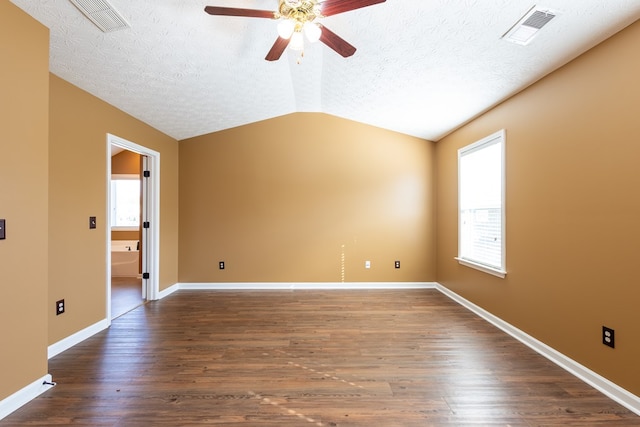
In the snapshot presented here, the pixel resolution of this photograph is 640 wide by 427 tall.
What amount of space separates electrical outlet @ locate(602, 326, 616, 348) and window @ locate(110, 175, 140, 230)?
7.65 m

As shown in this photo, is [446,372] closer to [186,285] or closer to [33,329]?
[33,329]

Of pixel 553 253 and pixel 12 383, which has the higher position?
pixel 553 253

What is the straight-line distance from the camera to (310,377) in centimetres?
215

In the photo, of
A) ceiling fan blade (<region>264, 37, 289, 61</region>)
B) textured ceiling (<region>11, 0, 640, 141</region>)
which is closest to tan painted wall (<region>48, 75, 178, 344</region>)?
textured ceiling (<region>11, 0, 640, 141</region>)

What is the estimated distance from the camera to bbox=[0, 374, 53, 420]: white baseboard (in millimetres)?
1724

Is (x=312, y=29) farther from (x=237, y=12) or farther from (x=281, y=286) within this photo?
(x=281, y=286)

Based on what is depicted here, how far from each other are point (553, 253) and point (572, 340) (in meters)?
0.70

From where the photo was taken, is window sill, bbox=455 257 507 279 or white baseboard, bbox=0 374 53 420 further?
window sill, bbox=455 257 507 279

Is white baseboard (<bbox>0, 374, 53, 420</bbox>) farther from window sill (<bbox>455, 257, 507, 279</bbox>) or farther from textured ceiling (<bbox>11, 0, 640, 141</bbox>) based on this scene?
window sill (<bbox>455, 257, 507, 279</bbox>)

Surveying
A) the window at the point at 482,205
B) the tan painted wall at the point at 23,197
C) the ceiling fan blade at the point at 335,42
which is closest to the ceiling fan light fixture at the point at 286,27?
the ceiling fan blade at the point at 335,42

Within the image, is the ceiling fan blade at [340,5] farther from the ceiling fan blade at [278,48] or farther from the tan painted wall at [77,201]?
the tan painted wall at [77,201]

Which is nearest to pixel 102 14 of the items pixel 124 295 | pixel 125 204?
pixel 124 295

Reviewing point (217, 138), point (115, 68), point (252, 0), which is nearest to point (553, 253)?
point (252, 0)

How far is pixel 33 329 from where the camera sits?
1.92 metres
